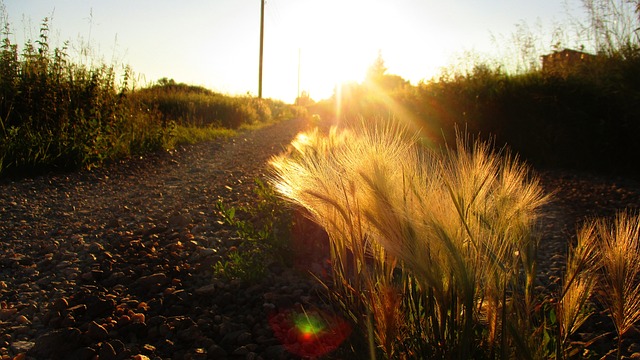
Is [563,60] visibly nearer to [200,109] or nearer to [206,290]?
[206,290]

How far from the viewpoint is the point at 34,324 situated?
211 centimetres

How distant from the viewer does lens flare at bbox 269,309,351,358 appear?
5.93 ft

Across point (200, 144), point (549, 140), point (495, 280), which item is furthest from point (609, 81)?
point (200, 144)

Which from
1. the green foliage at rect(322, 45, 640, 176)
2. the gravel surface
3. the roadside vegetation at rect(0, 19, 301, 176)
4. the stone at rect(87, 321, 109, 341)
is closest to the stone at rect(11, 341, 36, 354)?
the gravel surface

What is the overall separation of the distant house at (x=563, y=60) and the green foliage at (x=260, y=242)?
19.1 ft

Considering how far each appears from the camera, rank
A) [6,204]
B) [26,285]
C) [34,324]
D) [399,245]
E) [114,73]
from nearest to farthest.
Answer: [399,245] < [34,324] < [26,285] < [6,204] < [114,73]

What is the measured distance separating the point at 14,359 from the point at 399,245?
1.65 m

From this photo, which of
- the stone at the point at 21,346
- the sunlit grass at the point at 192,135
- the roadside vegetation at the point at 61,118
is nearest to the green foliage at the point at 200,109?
the sunlit grass at the point at 192,135

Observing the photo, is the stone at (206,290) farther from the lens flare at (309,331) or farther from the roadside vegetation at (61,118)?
the roadside vegetation at (61,118)

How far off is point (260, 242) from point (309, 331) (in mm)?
1123

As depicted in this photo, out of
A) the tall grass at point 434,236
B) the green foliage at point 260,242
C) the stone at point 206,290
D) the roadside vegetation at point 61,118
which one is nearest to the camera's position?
the tall grass at point 434,236

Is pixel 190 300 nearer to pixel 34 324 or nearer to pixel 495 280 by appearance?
pixel 34 324

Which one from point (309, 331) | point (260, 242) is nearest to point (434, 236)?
point (309, 331)

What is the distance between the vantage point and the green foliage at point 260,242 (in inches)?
99.7
